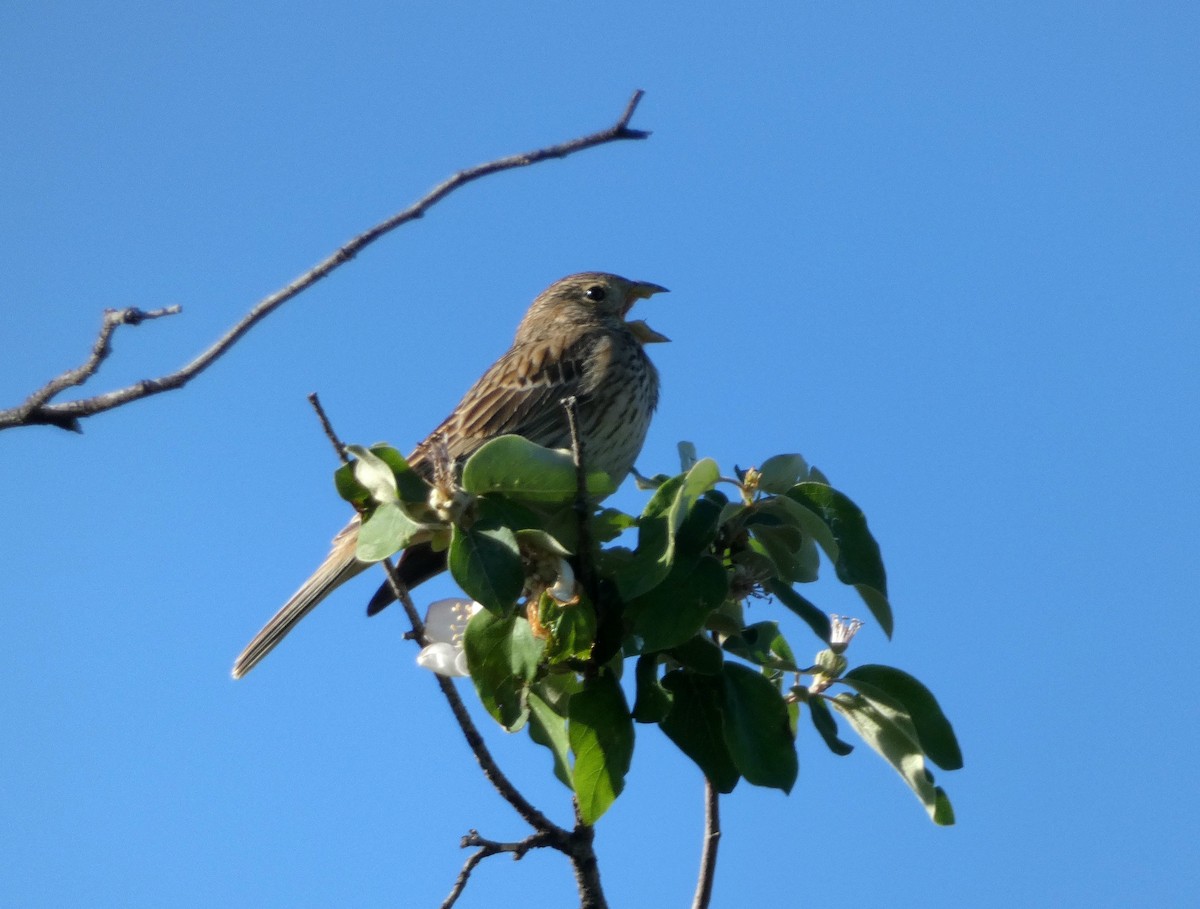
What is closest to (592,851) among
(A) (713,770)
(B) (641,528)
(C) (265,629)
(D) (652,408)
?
(A) (713,770)

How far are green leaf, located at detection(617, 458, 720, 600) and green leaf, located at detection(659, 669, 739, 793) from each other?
0.32 metres

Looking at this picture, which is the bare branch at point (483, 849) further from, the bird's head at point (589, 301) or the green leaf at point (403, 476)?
the bird's head at point (589, 301)

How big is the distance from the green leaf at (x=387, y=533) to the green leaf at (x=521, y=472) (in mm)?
146

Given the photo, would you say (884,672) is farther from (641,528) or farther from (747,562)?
(641,528)

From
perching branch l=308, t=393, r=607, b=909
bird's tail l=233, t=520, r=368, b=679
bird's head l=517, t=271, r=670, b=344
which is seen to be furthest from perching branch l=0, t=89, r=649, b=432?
bird's head l=517, t=271, r=670, b=344

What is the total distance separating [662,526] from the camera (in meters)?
3.01

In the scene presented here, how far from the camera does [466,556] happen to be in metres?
2.94

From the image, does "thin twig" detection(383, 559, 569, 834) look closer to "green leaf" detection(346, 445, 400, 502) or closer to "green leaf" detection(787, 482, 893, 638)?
"green leaf" detection(346, 445, 400, 502)

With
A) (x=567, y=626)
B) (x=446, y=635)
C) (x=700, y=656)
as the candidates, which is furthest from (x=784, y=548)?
(x=446, y=635)

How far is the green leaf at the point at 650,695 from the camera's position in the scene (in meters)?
3.10

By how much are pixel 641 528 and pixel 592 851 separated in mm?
759

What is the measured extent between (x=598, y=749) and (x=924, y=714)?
2.47 ft

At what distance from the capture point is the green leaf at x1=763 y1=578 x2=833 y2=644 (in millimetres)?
3090

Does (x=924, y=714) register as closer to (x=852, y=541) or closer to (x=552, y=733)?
(x=852, y=541)
